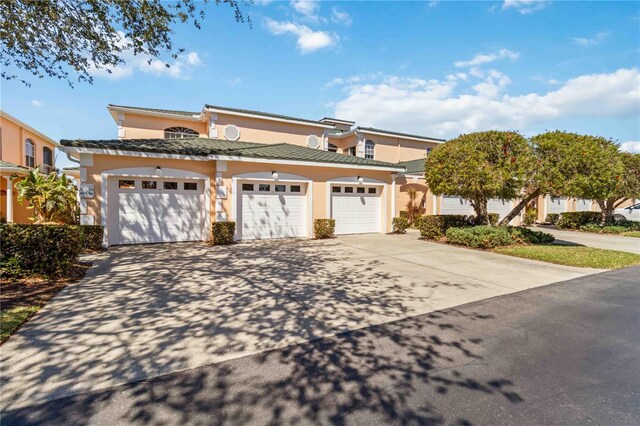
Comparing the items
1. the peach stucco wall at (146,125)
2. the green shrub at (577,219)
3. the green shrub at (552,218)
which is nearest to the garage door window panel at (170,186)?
the peach stucco wall at (146,125)

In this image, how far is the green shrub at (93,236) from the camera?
958cm

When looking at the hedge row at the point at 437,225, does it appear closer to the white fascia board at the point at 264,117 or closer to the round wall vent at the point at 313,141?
the round wall vent at the point at 313,141

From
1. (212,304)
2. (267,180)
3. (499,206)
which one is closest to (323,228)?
(267,180)

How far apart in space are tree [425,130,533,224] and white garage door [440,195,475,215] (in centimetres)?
616

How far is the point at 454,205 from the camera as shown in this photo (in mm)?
18484

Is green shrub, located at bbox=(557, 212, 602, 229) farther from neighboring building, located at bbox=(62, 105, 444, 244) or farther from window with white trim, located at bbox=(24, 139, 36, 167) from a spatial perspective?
window with white trim, located at bbox=(24, 139, 36, 167)

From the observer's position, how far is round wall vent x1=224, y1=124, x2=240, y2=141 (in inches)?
622

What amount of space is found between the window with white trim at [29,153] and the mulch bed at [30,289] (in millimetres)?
19524

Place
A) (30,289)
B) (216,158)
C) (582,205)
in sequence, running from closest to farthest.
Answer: (30,289), (216,158), (582,205)

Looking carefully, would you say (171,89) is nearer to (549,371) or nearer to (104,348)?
(104,348)

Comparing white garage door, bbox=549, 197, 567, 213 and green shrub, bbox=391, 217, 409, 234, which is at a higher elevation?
white garage door, bbox=549, 197, 567, 213

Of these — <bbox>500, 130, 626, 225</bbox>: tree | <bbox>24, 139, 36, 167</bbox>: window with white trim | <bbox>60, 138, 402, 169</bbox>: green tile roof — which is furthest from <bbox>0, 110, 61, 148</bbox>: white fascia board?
<bbox>500, 130, 626, 225</bbox>: tree

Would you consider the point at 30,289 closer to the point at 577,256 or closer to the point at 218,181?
the point at 218,181

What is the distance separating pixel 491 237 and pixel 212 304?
10.1 metres
